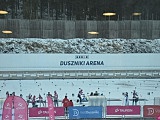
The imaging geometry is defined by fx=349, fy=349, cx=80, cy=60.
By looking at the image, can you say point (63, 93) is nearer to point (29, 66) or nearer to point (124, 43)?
point (29, 66)

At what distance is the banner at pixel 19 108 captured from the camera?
9.74 meters

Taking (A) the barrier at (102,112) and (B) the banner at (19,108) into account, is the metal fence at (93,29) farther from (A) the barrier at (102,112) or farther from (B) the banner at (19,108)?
(B) the banner at (19,108)

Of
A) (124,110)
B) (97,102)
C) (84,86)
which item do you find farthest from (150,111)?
(84,86)

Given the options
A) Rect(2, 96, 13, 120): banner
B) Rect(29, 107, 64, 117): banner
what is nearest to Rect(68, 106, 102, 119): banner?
Rect(29, 107, 64, 117): banner

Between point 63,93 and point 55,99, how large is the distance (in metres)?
3.57

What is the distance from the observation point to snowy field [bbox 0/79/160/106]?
1944cm

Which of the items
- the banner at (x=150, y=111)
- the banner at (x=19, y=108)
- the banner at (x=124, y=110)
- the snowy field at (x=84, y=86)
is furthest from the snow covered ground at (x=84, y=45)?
the banner at (x=19, y=108)

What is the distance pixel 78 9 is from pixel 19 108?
536 inches

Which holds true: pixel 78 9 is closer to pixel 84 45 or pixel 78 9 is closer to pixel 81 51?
pixel 84 45

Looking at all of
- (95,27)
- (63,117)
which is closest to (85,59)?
(95,27)

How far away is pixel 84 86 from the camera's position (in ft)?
68.4

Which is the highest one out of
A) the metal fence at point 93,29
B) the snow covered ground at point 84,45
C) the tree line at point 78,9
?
the tree line at point 78,9

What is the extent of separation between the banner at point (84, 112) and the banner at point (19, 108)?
134 inches

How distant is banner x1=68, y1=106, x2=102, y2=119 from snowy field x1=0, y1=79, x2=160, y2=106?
5.45 meters
